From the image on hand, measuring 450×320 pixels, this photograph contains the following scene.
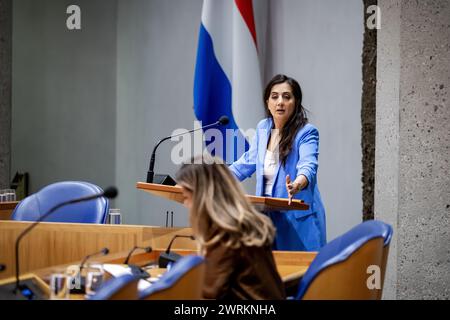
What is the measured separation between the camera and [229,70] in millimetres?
5492

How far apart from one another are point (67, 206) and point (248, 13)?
7.74 feet

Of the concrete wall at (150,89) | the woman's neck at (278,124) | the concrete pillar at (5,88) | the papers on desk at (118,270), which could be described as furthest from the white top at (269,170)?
the concrete pillar at (5,88)

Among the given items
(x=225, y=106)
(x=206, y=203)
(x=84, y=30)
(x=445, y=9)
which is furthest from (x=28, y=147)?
(x=206, y=203)

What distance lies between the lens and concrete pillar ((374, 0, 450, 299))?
12.8 ft

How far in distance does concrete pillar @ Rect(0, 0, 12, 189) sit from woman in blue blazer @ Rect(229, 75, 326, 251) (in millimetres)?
3283

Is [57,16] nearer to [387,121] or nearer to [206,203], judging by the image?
[387,121]

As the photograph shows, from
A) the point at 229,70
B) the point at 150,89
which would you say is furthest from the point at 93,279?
the point at 150,89

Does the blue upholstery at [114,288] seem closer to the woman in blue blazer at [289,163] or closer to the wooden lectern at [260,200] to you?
the wooden lectern at [260,200]

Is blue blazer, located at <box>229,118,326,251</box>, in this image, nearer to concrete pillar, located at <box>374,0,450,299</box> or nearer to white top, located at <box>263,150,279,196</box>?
white top, located at <box>263,150,279,196</box>

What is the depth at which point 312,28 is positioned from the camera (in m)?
5.29

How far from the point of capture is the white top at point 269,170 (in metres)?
3.74

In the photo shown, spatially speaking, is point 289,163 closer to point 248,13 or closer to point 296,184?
point 296,184

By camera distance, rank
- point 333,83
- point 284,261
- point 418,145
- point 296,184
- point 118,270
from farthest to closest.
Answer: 1. point 333,83
2. point 418,145
3. point 296,184
4. point 284,261
5. point 118,270

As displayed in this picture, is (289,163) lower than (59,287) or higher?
higher
